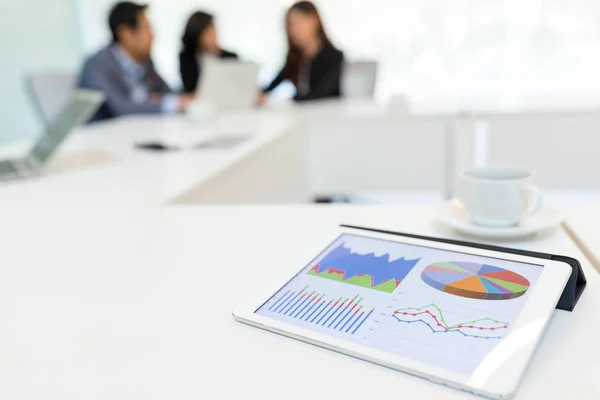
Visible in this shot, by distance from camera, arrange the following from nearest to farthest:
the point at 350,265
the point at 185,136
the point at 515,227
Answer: the point at 350,265
the point at 515,227
the point at 185,136

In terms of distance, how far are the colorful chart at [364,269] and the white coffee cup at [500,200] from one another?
0.18 m

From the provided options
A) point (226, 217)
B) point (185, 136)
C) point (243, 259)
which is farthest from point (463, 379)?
point (185, 136)

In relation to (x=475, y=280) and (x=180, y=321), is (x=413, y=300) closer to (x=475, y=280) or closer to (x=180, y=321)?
(x=475, y=280)

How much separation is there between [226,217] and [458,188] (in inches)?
14.1

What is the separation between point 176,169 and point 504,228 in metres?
0.79

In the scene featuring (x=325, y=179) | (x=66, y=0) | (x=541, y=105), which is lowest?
A: (x=325, y=179)

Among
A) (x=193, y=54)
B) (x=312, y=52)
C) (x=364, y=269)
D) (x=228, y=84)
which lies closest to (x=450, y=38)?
(x=312, y=52)

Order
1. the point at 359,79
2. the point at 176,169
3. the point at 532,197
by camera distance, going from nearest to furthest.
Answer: the point at 532,197 → the point at 176,169 → the point at 359,79

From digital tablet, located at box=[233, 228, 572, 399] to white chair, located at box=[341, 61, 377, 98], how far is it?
2.88 meters

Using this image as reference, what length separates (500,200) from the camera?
73 centimetres

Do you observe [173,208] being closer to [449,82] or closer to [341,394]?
[341,394]

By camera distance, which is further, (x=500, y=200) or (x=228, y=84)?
(x=228, y=84)

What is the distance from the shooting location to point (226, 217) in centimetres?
89

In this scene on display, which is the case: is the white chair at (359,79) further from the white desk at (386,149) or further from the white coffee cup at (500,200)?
the white coffee cup at (500,200)
